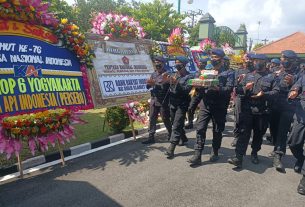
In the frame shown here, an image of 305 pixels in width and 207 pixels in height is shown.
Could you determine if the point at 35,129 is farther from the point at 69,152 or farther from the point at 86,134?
the point at 86,134

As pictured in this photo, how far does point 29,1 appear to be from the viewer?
14.4ft

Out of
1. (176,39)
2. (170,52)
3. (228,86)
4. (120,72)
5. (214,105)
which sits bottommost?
(214,105)

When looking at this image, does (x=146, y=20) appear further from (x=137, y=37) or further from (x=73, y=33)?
(x=73, y=33)

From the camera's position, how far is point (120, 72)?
616cm

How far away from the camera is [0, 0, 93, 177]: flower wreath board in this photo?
4141 millimetres

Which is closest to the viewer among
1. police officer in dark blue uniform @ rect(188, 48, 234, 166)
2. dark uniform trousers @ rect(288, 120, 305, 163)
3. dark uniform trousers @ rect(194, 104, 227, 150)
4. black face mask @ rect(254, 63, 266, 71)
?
dark uniform trousers @ rect(288, 120, 305, 163)

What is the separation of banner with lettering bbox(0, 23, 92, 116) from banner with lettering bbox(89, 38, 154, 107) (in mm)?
387

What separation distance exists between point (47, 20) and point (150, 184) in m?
3.21

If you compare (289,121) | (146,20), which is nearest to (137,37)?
(289,121)

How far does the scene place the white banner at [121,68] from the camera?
5.73 m

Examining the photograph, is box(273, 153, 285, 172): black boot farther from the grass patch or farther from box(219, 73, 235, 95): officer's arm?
the grass patch

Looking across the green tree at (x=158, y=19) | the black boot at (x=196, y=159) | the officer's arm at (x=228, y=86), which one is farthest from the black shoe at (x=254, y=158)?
the green tree at (x=158, y=19)

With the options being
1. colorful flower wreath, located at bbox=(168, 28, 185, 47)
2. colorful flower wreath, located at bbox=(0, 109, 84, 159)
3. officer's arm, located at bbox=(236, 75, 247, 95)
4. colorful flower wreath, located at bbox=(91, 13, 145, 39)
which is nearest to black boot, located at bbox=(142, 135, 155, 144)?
colorful flower wreath, located at bbox=(0, 109, 84, 159)

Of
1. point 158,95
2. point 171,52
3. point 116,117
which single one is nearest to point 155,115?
point 158,95
